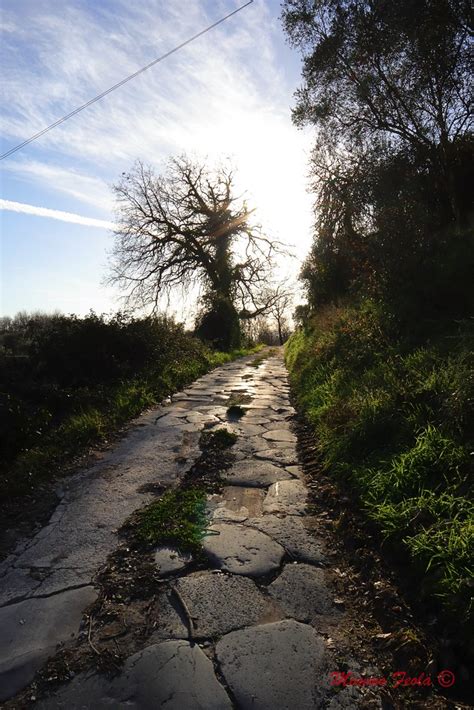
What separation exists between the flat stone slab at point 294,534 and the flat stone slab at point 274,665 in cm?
73

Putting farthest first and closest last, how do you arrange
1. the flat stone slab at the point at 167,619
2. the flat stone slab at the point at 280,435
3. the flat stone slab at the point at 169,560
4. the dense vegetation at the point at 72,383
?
the flat stone slab at the point at 280,435 → the dense vegetation at the point at 72,383 → the flat stone slab at the point at 169,560 → the flat stone slab at the point at 167,619

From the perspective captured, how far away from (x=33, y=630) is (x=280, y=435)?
4102 mm

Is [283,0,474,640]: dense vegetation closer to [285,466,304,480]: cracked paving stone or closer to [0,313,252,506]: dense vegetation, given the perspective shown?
[285,466,304,480]: cracked paving stone

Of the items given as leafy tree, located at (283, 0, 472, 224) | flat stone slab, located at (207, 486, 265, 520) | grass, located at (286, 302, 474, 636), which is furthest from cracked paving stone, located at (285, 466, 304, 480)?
leafy tree, located at (283, 0, 472, 224)

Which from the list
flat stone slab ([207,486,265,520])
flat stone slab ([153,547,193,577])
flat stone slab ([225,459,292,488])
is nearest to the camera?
flat stone slab ([153,547,193,577])

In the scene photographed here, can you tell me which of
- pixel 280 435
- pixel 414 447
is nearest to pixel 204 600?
pixel 414 447

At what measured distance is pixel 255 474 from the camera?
15.2ft

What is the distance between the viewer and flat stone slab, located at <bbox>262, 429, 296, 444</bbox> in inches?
232

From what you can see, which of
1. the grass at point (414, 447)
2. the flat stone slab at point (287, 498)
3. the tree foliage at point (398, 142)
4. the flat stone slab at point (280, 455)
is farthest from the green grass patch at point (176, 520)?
the tree foliage at point (398, 142)

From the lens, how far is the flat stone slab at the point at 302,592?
2.54 metres

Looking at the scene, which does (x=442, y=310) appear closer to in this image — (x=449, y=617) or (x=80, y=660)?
(x=449, y=617)

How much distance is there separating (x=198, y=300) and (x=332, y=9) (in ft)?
43.6

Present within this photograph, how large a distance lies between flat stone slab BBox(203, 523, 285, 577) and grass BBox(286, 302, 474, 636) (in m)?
0.83

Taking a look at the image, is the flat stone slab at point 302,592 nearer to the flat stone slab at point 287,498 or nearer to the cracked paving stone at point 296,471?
the flat stone slab at point 287,498
